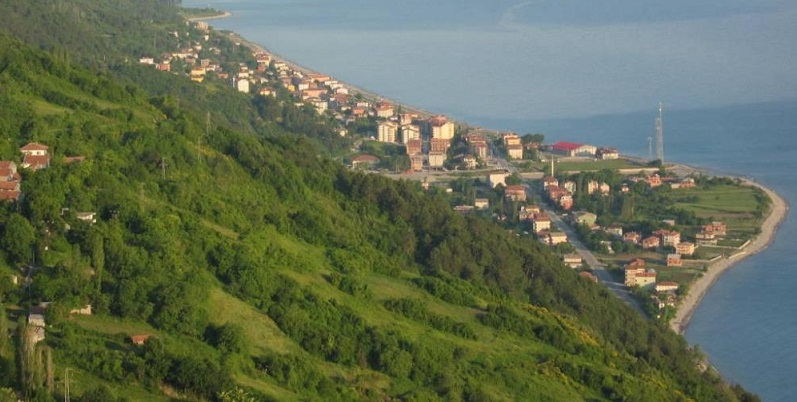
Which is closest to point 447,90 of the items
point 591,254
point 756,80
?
point 756,80

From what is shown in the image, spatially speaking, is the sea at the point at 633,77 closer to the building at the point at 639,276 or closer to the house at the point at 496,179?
the building at the point at 639,276

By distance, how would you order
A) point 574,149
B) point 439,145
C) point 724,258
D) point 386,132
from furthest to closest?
1. point 386,132
2. point 439,145
3. point 574,149
4. point 724,258

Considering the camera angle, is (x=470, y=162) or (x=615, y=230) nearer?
(x=615, y=230)

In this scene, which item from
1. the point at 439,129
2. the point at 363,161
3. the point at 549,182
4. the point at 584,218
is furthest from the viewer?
the point at 439,129

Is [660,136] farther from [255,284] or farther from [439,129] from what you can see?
[255,284]

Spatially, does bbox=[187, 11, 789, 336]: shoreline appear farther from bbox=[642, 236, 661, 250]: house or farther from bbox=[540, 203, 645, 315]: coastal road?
bbox=[642, 236, 661, 250]: house

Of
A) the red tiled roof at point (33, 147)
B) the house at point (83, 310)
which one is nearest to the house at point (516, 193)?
the red tiled roof at point (33, 147)

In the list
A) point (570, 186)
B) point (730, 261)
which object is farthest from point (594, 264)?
point (570, 186)
